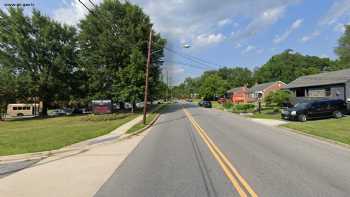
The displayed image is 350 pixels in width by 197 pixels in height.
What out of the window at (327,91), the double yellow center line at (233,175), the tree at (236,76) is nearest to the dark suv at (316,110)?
the window at (327,91)

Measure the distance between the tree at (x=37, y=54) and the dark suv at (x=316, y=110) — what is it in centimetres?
3287

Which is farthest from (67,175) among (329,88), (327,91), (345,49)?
(345,49)

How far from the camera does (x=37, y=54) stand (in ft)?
135

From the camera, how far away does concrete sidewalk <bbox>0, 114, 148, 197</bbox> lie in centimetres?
594

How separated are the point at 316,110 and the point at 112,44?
28704 millimetres

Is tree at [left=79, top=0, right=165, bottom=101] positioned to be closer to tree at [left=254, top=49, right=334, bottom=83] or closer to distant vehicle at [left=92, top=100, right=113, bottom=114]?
distant vehicle at [left=92, top=100, right=113, bottom=114]

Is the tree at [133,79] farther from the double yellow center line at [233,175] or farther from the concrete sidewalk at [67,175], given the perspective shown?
the double yellow center line at [233,175]

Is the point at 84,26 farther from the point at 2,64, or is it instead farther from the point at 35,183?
the point at 35,183

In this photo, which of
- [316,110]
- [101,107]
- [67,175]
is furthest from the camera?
[101,107]

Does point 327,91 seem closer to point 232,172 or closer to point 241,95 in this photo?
point 232,172

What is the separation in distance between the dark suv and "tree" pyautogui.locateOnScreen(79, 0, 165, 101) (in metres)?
21.0

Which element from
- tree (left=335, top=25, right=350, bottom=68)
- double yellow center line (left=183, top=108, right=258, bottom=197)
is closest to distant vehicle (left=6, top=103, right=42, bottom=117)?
double yellow center line (left=183, top=108, right=258, bottom=197)

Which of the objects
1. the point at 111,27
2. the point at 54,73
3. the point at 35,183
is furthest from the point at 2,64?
the point at 35,183

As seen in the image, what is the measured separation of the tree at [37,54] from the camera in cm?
3972
